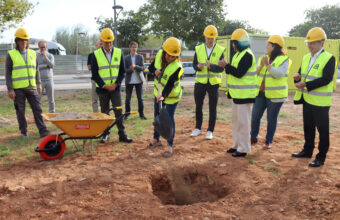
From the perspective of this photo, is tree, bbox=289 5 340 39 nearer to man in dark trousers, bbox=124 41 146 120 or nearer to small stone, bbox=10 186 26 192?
man in dark trousers, bbox=124 41 146 120

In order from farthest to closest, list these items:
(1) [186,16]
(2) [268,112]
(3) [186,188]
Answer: (1) [186,16], (2) [268,112], (3) [186,188]

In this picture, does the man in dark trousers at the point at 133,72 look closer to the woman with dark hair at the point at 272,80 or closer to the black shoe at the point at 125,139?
the black shoe at the point at 125,139

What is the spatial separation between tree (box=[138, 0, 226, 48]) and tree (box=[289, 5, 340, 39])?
29217mm

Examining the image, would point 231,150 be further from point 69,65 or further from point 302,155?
point 69,65

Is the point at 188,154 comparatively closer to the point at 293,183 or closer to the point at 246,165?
the point at 246,165

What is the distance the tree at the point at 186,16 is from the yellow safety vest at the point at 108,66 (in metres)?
14.1

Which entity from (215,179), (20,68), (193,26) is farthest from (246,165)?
(193,26)

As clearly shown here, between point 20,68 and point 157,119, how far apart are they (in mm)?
3095

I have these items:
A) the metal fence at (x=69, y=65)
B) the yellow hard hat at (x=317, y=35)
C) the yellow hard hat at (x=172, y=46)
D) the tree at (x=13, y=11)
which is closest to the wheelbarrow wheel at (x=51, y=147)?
the yellow hard hat at (x=172, y=46)

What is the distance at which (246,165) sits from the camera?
4598 mm

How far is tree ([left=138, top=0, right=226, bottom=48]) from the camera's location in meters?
18.9

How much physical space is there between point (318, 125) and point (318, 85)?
0.61 m

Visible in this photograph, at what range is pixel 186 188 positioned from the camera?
429cm

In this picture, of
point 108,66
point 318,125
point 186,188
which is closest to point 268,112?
point 318,125
